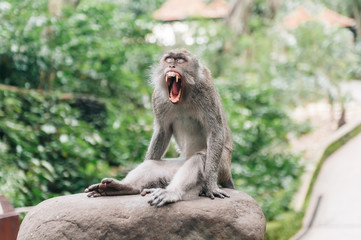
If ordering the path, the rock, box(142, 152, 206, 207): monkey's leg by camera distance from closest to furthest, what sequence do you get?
the rock → box(142, 152, 206, 207): monkey's leg → the path

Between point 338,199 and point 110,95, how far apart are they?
15.5 ft

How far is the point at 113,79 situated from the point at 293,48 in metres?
5.12

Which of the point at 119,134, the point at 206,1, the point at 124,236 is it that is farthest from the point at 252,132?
the point at 206,1

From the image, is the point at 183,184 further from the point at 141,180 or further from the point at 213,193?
the point at 141,180

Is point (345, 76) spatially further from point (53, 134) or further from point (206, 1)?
point (206, 1)

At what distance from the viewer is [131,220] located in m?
3.48

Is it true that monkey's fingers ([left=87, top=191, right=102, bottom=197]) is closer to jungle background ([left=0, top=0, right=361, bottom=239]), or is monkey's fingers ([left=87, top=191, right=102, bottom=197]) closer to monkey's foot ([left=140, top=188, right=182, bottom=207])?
monkey's foot ([left=140, top=188, right=182, bottom=207])

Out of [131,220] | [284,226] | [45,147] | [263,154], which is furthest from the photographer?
[263,154]

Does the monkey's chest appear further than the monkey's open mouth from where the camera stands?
Yes

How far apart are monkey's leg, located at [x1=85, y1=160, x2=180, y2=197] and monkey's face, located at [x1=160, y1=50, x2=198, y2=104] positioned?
641 mm

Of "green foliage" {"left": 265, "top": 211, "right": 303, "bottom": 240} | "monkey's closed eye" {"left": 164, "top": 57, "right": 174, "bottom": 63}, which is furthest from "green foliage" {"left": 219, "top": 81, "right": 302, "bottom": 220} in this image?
"monkey's closed eye" {"left": 164, "top": 57, "right": 174, "bottom": 63}

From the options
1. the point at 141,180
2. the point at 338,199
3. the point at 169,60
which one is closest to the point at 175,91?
the point at 169,60

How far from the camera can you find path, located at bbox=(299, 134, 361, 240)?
722cm

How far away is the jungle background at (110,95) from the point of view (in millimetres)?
7043
